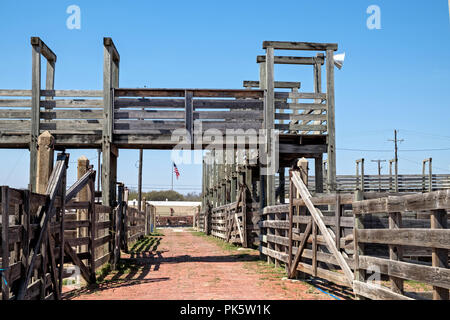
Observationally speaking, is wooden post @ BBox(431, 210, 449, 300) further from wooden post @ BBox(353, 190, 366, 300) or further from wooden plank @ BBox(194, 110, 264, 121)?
wooden plank @ BBox(194, 110, 264, 121)

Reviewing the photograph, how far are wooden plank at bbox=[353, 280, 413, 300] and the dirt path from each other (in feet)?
3.72

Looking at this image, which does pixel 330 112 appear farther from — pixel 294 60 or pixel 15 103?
pixel 15 103

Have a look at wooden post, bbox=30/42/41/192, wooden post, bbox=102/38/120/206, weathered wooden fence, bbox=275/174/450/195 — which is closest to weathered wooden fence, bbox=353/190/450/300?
wooden post, bbox=102/38/120/206

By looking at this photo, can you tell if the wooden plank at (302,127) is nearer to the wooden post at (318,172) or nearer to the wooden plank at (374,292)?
the wooden post at (318,172)

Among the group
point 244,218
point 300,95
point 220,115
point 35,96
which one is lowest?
point 244,218

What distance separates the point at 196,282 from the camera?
366 inches

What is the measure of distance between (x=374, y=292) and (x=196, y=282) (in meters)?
4.14

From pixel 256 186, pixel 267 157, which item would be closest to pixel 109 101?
pixel 267 157

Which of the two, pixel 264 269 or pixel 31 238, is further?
pixel 264 269

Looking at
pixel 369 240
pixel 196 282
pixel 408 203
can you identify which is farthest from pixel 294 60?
pixel 408 203

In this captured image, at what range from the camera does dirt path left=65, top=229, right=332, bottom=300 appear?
25.7 ft
